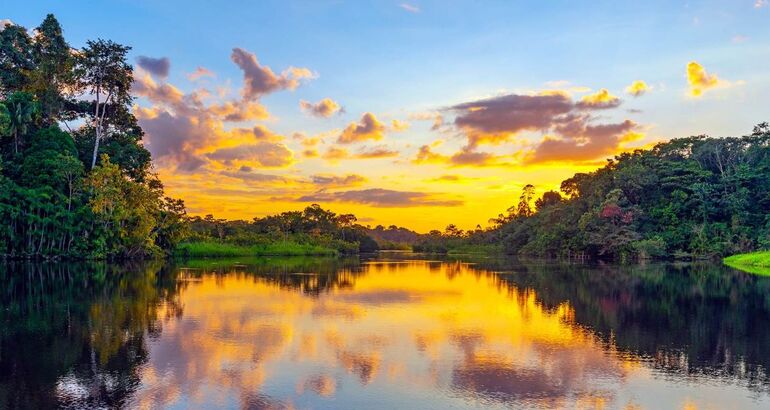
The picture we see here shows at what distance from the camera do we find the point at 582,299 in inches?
848

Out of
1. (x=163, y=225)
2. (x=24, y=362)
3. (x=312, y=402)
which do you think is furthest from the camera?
(x=163, y=225)

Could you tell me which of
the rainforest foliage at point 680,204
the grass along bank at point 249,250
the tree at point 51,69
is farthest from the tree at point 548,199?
the tree at point 51,69

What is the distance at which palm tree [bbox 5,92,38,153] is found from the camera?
132 ft

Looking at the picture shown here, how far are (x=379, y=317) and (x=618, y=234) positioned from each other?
4897 centimetres

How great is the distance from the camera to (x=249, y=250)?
71.2 meters

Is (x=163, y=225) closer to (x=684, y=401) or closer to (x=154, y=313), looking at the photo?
(x=154, y=313)

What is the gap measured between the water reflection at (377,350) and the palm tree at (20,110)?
953 inches

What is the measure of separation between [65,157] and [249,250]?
31359mm

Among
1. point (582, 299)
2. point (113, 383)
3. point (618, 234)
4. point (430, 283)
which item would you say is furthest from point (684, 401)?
point (618, 234)

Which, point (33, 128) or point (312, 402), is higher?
point (33, 128)

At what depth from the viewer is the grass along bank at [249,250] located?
208ft

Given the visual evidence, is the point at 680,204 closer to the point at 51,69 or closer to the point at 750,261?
the point at 750,261

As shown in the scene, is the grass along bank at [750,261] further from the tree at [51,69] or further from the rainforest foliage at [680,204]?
the tree at [51,69]

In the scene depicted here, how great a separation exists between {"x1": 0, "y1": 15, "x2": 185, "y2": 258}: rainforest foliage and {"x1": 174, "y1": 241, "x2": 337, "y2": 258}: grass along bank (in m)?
12.4
